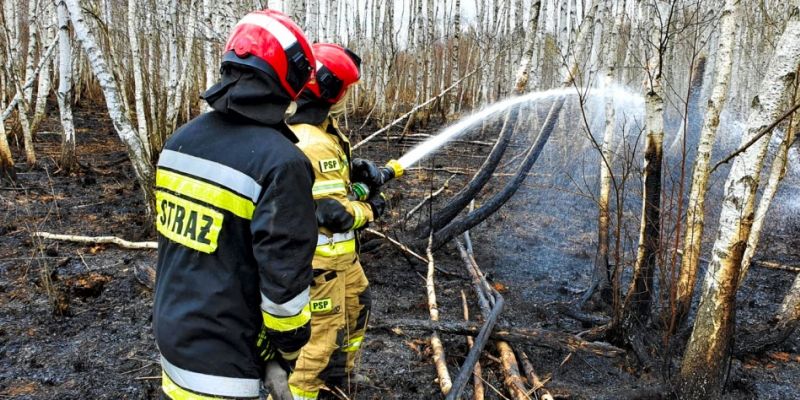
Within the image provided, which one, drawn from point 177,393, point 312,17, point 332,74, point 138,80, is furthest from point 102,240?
point 312,17

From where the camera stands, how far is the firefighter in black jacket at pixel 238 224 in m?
1.74

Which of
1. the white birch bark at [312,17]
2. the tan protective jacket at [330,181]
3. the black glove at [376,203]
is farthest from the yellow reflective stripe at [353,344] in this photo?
the white birch bark at [312,17]

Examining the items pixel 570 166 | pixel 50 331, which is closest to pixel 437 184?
pixel 570 166

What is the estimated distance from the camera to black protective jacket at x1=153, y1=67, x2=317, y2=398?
174 centimetres

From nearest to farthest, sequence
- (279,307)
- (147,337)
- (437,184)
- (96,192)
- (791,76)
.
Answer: (279,307)
(791,76)
(147,337)
(96,192)
(437,184)

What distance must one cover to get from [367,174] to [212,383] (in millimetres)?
1806

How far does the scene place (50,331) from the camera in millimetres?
4109

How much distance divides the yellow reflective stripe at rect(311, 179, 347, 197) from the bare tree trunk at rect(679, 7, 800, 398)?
7.77 feet

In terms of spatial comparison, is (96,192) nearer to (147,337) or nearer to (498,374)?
(147,337)

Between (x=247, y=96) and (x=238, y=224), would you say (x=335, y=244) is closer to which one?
(x=238, y=224)

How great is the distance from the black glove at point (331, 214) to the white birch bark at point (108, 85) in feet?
12.3

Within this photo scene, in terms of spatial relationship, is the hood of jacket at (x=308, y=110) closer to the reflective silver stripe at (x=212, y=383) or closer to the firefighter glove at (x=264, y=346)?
the firefighter glove at (x=264, y=346)

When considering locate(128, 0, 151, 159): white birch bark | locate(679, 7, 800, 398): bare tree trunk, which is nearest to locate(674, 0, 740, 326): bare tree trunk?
locate(679, 7, 800, 398): bare tree trunk

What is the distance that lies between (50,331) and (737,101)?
2383cm
